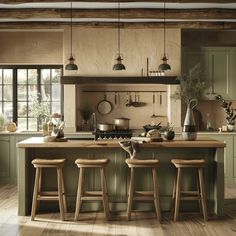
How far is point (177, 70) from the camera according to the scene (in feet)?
27.2

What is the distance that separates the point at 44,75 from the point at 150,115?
7.15 ft

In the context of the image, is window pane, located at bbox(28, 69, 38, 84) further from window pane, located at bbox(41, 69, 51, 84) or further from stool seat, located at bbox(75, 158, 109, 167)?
stool seat, located at bbox(75, 158, 109, 167)

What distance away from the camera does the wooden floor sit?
16.4 feet

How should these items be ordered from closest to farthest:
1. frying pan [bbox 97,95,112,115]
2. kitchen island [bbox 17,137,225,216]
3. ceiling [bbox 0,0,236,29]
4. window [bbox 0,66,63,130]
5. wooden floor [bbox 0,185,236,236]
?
wooden floor [bbox 0,185,236,236] < kitchen island [bbox 17,137,225,216] < ceiling [bbox 0,0,236,29] < frying pan [bbox 97,95,112,115] < window [bbox 0,66,63,130]

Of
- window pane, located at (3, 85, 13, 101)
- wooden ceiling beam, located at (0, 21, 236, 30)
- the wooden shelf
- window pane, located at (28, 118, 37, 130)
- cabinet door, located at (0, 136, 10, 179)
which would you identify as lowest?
cabinet door, located at (0, 136, 10, 179)

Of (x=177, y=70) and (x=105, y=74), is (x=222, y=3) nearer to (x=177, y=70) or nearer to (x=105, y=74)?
(x=177, y=70)

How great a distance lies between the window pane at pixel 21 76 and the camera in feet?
29.2

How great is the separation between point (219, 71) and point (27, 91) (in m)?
3.65

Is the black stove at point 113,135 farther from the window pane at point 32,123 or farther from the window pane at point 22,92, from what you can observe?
the window pane at point 22,92

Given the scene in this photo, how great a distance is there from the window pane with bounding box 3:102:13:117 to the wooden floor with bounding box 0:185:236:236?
10.6 feet

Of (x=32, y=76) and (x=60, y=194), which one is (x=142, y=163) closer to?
(x=60, y=194)

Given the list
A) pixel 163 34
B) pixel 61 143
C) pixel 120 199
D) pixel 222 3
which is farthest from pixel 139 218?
pixel 163 34

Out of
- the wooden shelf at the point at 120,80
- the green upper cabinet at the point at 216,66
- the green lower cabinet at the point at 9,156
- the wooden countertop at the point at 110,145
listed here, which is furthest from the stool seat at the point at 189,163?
the green lower cabinet at the point at 9,156

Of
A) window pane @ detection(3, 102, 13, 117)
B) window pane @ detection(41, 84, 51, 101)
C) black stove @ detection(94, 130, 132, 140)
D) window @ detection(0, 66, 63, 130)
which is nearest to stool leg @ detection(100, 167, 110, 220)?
black stove @ detection(94, 130, 132, 140)
